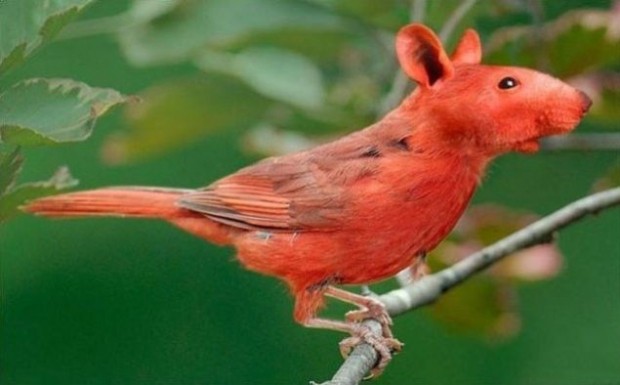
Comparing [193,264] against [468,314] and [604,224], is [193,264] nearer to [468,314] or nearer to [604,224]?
[468,314]

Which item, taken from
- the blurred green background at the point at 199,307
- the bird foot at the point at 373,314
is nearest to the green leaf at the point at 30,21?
the bird foot at the point at 373,314

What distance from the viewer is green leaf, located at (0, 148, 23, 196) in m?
0.67

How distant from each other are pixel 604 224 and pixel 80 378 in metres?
0.71

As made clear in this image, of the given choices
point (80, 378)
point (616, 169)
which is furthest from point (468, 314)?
point (80, 378)

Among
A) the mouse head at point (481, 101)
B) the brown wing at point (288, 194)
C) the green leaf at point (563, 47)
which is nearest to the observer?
the mouse head at point (481, 101)

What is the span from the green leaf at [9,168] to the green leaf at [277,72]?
71 centimetres

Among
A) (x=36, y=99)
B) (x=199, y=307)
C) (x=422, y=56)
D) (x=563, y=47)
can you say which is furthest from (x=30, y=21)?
(x=199, y=307)

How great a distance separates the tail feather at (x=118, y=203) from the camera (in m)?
0.87

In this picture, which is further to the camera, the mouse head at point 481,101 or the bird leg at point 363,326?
the bird leg at point 363,326

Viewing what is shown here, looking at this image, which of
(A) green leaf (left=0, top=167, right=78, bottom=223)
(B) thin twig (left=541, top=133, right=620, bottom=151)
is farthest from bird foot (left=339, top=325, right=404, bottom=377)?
(B) thin twig (left=541, top=133, right=620, bottom=151)

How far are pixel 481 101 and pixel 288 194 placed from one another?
0.16 meters

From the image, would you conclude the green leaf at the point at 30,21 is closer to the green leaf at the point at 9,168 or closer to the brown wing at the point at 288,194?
the green leaf at the point at 9,168

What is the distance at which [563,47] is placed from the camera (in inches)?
47.3

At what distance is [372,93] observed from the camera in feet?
4.49
